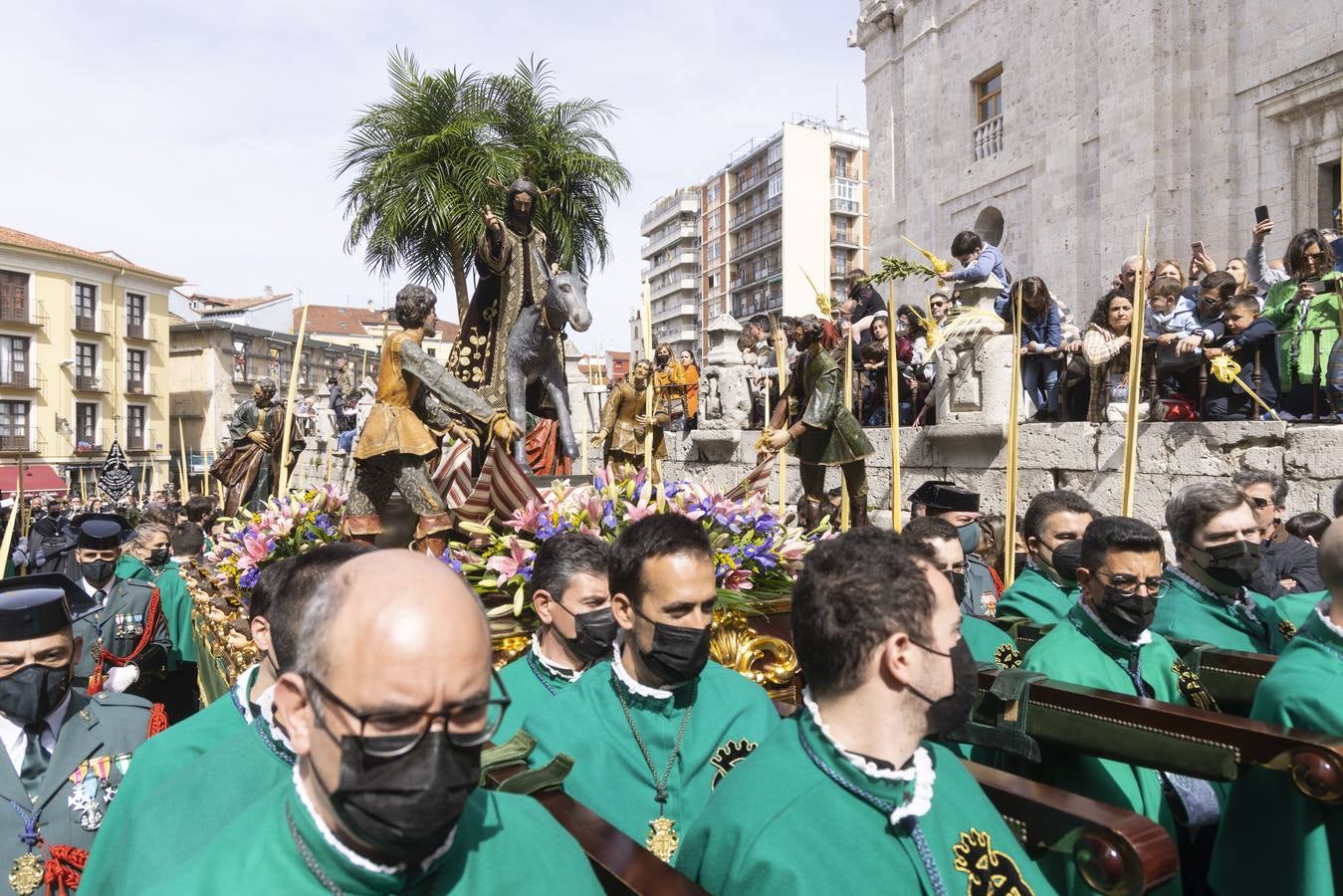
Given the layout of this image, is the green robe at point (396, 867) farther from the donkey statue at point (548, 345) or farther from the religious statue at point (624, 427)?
the religious statue at point (624, 427)

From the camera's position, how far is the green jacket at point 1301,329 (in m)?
6.89

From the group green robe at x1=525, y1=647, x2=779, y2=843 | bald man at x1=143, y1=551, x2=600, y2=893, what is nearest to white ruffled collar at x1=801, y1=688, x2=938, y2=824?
bald man at x1=143, y1=551, x2=600, y2=893

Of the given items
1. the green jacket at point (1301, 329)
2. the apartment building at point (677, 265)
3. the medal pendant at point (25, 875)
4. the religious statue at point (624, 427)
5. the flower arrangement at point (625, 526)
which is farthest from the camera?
the apartment building at point (677, 265)

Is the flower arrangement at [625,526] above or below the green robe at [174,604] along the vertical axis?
above

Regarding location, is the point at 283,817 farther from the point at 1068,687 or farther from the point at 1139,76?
the point at 1139,76

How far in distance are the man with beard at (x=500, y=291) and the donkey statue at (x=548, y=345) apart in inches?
2.5

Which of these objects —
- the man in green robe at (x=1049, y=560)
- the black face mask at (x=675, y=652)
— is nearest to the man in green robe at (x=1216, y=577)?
the man in green robe at (x=1049, y=560)

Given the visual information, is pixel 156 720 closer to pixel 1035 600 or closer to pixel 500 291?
pixel 1035 600

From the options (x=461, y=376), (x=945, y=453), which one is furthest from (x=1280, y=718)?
(x=945, y=453)

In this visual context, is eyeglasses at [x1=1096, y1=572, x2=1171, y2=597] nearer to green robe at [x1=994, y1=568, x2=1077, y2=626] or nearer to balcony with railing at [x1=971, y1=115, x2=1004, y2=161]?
green robe at [x1=994, y1=568, x2=1077, y2=626]

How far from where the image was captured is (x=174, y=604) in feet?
22.2

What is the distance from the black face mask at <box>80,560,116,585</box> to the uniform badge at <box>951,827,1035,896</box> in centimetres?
602

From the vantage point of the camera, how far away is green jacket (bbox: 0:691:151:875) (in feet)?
10.1

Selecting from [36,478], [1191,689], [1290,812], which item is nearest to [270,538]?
[1191,689]
